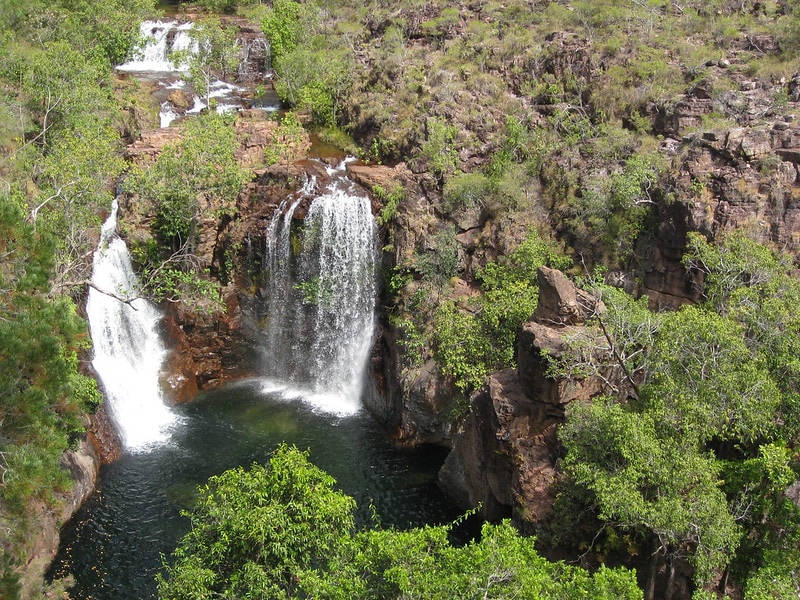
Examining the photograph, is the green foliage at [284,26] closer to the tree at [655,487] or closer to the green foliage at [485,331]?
the green foliage at [485,331]

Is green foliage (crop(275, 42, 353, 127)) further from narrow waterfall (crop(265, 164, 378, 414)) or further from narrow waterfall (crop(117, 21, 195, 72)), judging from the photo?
narrow waterfall (crop(265, 164, 378, 414))

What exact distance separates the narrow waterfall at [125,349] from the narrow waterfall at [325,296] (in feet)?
19.4

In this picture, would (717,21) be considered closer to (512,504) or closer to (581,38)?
(581,38)

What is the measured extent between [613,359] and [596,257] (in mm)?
10625

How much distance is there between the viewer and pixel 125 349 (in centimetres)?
3559

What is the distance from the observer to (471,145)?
133 ft

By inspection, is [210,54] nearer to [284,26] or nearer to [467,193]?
[284,26]

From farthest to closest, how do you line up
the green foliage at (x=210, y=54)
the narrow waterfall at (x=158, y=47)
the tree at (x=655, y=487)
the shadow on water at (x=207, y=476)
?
1. the narrow waterfall at (x=158, y=47)
2. the green foliage at (x=210, y=54)
3. the shadow on water at (x=207, y=476)
4. the tree at (x=655, y=487)

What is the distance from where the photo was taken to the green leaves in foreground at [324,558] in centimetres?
1645

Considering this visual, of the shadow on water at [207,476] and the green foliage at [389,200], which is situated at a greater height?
the green foliage at [389,200]

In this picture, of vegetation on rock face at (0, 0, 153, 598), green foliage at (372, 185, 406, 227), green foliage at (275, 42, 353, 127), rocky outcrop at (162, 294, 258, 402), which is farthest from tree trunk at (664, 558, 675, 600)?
green foliage at (275, 42, 353, 127)

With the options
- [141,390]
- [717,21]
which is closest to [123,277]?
[141,390]

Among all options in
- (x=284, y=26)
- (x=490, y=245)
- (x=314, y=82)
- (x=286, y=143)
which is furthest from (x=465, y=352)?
(x=284, y=26)

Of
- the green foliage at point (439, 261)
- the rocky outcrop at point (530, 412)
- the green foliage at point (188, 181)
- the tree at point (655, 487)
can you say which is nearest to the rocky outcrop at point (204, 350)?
the green foliage at point (188, 181)
